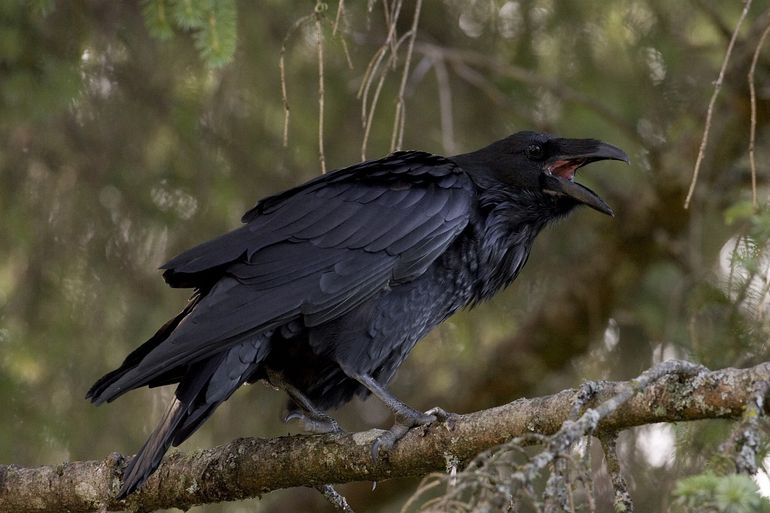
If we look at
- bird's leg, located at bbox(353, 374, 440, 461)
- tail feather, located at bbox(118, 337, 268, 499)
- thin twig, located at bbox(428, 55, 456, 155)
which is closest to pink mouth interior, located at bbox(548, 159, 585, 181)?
thin twig, located at bbox(428, 55, 456, 155)

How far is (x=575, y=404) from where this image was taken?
252cm

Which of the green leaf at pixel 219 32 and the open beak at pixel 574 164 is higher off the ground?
the green leaf at pixel 219 32

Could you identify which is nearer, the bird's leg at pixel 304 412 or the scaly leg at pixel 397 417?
the scaly leg at pixel 397 417

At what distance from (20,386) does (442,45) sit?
3.07 m

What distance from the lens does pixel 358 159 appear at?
6.04m

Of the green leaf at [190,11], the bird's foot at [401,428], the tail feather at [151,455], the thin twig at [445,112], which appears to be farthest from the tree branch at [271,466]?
the thin twig at [445,112]

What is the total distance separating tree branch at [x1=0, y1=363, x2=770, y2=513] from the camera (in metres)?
2.83

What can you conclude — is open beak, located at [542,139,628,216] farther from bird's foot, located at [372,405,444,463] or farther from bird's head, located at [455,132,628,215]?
bird's foot, located at [372,405,444,463]

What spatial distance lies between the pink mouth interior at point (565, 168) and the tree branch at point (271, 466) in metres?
1.58

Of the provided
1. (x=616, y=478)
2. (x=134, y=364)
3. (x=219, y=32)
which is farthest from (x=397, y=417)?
(x=219, y=32)

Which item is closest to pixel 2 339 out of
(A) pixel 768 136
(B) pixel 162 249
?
(B) pixel 162 249

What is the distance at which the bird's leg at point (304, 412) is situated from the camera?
12.5 feet

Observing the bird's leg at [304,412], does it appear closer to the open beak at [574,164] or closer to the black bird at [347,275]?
the black bird at [347,275]

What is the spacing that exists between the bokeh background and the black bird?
111cm
